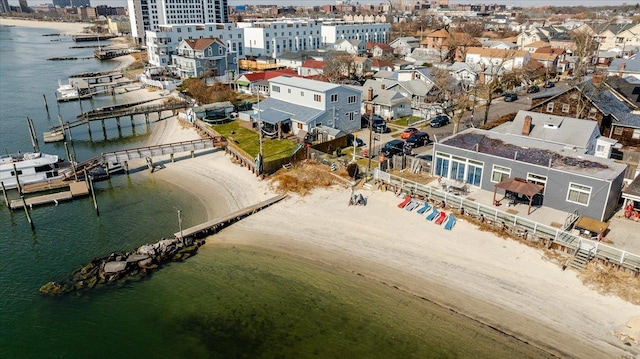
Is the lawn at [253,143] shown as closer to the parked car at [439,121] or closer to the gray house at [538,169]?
the gray house at [538,169]

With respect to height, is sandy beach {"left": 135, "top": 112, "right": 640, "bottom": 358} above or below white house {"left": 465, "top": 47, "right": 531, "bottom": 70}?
below

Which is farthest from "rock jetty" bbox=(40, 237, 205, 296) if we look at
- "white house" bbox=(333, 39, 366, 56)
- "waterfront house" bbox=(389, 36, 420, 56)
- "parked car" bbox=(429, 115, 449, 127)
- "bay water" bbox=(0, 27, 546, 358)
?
"waterfront house" bbox=(389, 36, 420, 56)

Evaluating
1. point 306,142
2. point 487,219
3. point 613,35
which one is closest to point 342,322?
point 487,219

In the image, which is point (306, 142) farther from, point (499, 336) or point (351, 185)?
point (499, 336)

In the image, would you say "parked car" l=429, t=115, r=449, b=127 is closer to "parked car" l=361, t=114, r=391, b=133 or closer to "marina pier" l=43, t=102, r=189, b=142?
"parked car" l=361, t=114, r=391, b=133

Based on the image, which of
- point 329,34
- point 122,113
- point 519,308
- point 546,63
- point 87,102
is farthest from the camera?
point 329,34

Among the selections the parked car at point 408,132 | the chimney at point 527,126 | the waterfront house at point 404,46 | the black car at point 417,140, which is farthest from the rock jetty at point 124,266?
the waterfront house at point 404,46
